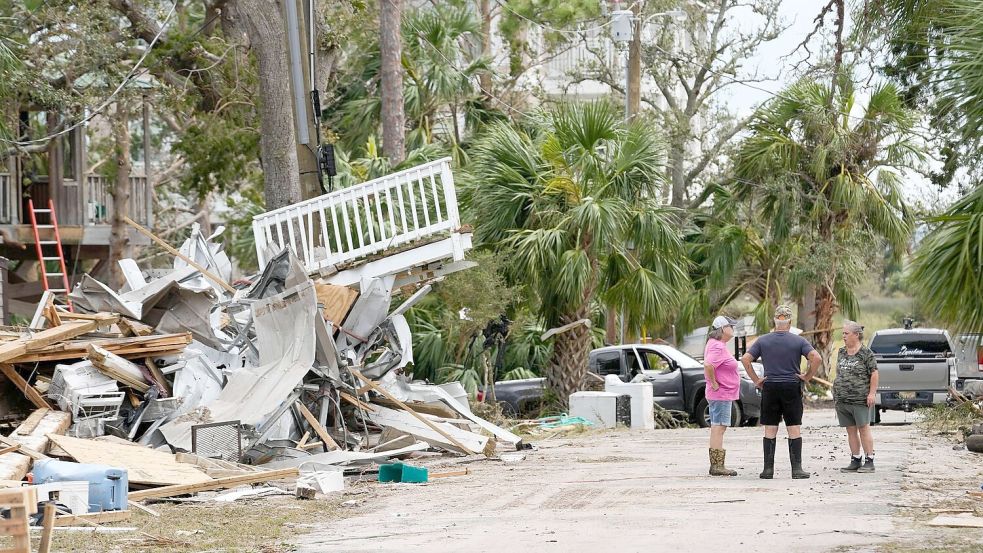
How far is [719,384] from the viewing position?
12766 mm

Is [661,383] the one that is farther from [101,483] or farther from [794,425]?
[101,483]

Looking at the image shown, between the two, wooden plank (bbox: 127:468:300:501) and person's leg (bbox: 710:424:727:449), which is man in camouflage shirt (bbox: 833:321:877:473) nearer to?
person's leg (bbox: 710:424:727:449)

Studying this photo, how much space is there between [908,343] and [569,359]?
20.9ft

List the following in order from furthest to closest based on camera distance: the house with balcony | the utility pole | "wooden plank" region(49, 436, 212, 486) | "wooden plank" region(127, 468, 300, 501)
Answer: the house with balcony, the utility pole, "wooden plank" region(49, 436, 212, 486), "wooden plank" region(127, 468, 300, 501)

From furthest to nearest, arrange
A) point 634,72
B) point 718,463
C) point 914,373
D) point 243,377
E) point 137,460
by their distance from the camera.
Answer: point 634,72 < point 914,373 < point 243,377 < point 718,463 < point 137,460

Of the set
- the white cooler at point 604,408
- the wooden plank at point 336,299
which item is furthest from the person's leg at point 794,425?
the white cooler at point 604,408

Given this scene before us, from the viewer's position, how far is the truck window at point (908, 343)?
2314 cm

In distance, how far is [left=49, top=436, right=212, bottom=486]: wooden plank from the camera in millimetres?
11570

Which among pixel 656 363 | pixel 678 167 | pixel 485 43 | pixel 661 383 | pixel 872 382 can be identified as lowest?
pixel 661 383

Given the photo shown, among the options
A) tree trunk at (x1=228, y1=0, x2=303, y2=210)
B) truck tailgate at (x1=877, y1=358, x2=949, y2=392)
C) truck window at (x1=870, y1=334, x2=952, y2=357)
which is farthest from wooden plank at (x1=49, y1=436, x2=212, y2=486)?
truck window at (x1=870, y1=334, x2=952, y2=357)

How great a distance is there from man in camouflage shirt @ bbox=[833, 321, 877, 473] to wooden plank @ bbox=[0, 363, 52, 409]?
8.35 metres

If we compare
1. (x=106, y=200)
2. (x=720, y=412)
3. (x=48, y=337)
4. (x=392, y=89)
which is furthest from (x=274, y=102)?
(x=720, y=412)

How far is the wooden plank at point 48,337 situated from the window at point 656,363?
10480mm

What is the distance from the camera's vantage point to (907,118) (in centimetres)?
2600
